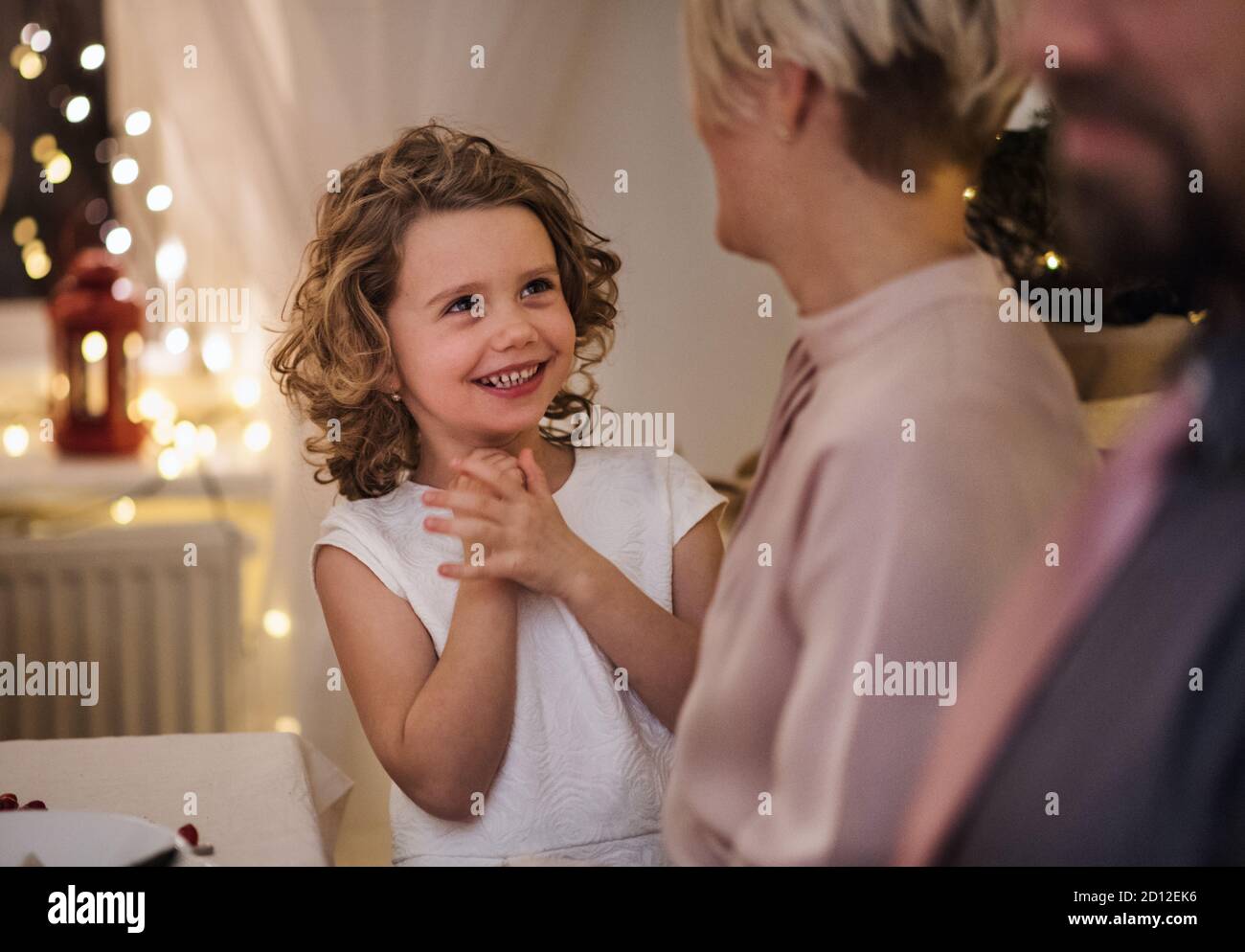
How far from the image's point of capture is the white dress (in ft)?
3.10

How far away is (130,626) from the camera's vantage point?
3.47 feet

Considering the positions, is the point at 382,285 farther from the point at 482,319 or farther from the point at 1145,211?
the point at 1145,211

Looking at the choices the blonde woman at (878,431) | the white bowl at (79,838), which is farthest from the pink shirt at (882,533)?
the white bowl at (79,838)

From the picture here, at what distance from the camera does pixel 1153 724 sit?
2.77 feet

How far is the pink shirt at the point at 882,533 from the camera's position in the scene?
0.85m

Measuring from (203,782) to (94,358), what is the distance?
42 centimetres

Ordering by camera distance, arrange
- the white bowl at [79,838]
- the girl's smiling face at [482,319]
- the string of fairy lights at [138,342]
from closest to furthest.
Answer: the white bowl at [79,838] < the girl's smiling face at [482,319] < the string of fairy lights at [138,342]

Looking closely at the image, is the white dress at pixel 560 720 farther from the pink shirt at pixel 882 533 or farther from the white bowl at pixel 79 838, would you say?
the white bowl at pixel 79 838

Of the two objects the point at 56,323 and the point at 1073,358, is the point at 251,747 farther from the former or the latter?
the point at 1073,358

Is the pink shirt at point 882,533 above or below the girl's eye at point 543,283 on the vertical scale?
below

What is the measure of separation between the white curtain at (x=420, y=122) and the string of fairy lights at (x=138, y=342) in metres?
0.02

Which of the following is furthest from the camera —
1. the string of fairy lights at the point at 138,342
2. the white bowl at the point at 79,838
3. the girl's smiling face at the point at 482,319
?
the string of fairy lights at the point at 138,342

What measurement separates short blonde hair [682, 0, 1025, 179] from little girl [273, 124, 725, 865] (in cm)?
22
